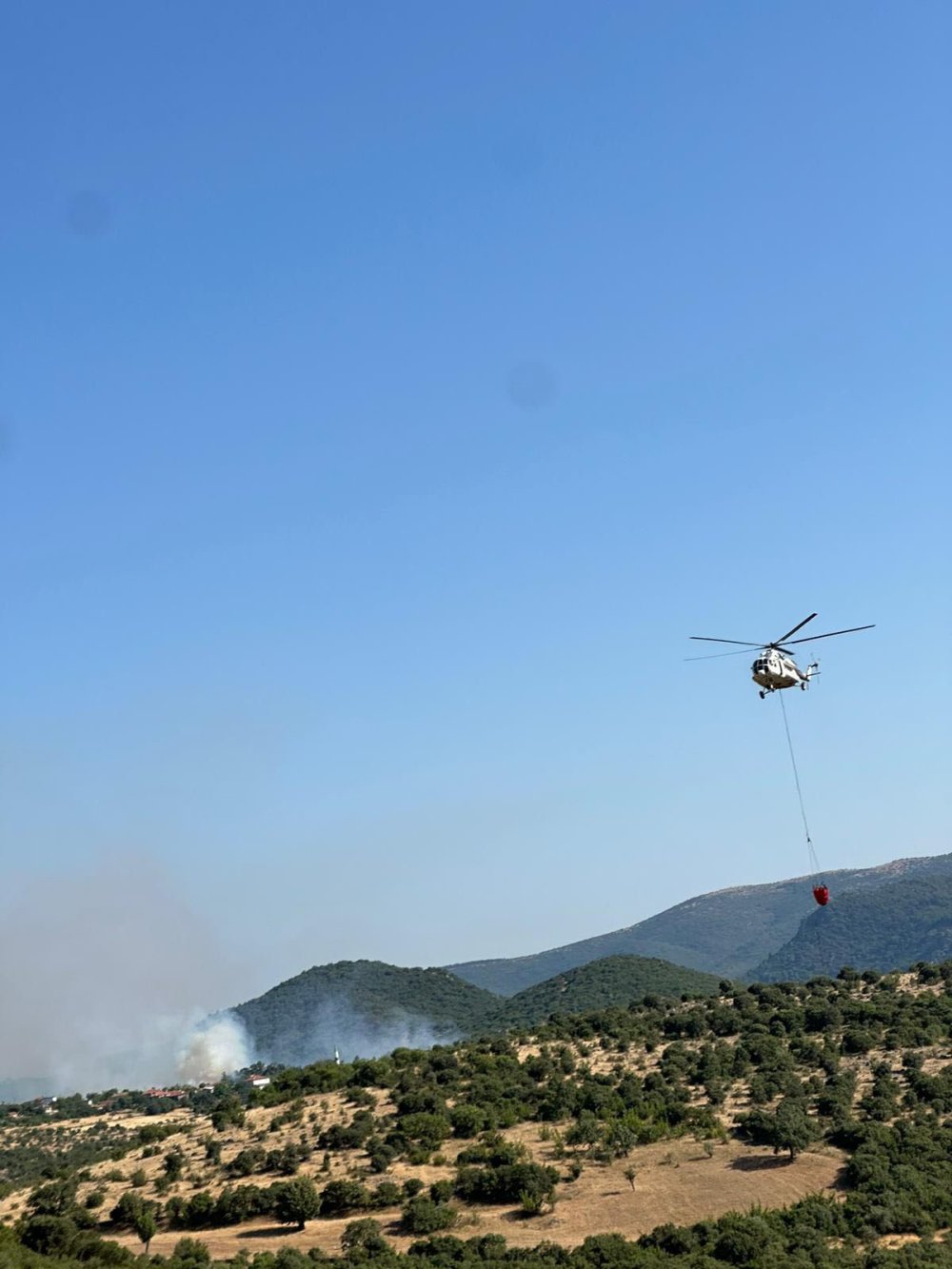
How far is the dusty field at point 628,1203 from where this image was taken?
56.4 m

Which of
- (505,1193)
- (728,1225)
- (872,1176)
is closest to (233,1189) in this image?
(505,1193)

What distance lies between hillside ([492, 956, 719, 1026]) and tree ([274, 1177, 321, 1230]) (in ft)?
367

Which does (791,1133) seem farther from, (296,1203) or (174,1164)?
(174,1164)

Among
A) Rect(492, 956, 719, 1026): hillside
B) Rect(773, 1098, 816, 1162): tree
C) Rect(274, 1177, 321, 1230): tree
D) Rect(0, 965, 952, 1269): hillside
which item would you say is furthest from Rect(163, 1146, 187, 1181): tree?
Rect(492, 956, 719, 1026): hillside

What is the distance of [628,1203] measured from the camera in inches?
2329

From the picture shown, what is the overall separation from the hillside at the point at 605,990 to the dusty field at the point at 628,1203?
106654 millimetres

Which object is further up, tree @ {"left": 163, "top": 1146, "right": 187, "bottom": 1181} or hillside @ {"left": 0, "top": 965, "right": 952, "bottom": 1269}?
tree @ {"left": 163, "top": 1146, "right": 187, "bottom": 1181}

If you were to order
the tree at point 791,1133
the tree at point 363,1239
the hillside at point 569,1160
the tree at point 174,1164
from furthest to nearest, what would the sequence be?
the tree at point 174,1164 → the tree at point 791,1133 → the tree at point 363,1239 → the hillside at point 569,1160

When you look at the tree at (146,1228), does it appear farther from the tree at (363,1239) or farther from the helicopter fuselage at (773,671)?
the helicopter fuselage at (773,671)

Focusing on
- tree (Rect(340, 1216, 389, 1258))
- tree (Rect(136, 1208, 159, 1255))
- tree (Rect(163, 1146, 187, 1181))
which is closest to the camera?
tree (Rect(340, 1216, 389, 1258))

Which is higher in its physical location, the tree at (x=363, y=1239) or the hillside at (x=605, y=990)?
the tree at (x=363, y=1239)

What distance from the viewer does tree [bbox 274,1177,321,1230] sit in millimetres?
58438

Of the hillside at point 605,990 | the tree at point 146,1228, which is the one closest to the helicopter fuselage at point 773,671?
the tree at point 146,1228

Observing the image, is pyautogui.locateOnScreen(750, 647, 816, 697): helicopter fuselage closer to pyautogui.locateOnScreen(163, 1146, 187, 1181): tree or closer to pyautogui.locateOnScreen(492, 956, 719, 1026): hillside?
pyautogui.locateOnScreen(163, 1146, 187, 1181): tree
